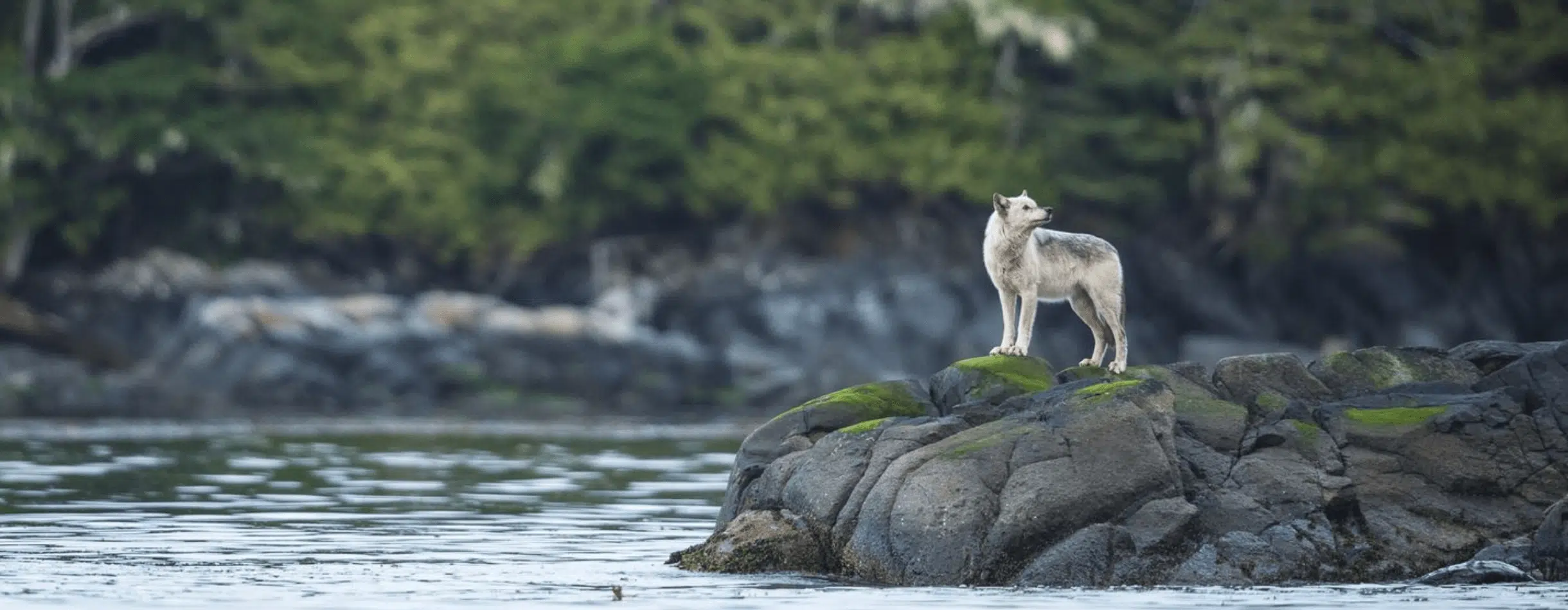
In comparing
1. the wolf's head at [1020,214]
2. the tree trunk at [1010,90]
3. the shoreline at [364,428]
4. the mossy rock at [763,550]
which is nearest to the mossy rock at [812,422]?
the mossy rock at [763,550]

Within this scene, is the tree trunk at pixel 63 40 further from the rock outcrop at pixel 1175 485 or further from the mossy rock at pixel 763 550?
the mossy rock at pixel 763 550

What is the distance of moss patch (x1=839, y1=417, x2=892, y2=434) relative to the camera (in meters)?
20.0

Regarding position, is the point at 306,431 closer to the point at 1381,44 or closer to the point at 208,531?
the point at 208,531

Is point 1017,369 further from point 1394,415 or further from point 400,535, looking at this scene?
point 400,535

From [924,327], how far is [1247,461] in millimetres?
41255

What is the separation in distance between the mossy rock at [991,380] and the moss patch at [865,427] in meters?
0.78

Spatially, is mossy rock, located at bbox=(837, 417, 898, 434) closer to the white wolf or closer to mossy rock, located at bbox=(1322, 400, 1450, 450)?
the white wolf

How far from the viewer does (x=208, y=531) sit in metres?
22.6

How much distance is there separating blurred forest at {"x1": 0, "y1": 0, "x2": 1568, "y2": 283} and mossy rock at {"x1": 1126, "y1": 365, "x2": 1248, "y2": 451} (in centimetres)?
4222

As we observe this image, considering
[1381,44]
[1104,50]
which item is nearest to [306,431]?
[1104,50]

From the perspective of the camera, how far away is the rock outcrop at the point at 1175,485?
59.5 ft

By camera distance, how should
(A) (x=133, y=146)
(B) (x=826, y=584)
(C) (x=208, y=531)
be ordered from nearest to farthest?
1. (B) (x=826, y=584)
2. (C) (x=208, y=531)
3. (A) (x=133, y=146)

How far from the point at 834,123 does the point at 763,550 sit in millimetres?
45091

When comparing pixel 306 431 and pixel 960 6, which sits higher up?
pixel 960 6
